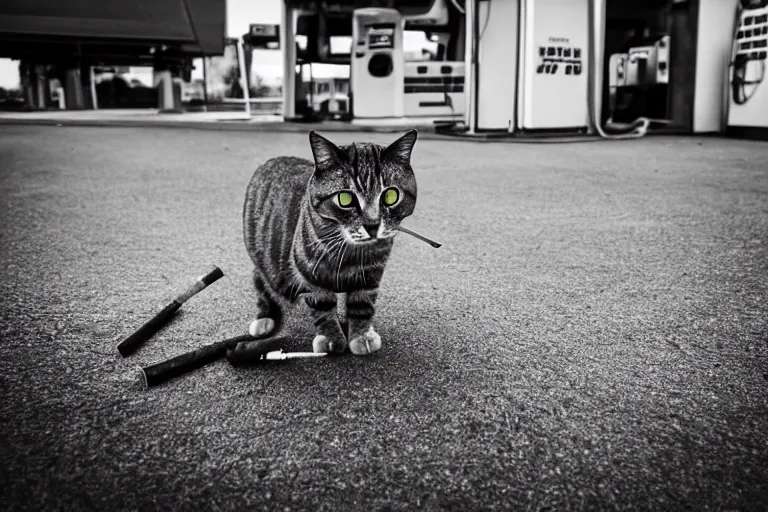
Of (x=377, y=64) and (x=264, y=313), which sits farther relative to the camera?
(x=377, y=64)

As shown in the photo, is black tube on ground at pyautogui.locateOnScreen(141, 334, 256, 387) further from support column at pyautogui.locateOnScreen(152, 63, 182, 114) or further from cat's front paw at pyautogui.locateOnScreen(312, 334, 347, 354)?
support column at pyautogui.locateOnScreen(152, 63, 182, 114)

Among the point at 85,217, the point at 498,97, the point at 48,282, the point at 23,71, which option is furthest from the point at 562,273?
the point at 23,71

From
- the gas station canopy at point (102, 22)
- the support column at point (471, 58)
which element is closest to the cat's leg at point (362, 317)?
the support column at point (471, 58)

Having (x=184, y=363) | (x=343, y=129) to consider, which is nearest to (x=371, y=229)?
(x=184, y=363)

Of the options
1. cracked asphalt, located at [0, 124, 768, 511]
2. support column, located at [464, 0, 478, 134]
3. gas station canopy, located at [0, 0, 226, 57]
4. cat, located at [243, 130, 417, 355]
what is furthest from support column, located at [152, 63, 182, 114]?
cat, located at [243, 130, 417, 355]

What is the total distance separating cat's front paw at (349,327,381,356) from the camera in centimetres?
85

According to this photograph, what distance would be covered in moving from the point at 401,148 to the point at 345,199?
0.12m

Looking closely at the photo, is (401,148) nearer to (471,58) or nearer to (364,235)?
(364,235)

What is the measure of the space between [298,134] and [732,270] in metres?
4.31

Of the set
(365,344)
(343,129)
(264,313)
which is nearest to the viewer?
(365,344)

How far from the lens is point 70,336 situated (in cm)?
90

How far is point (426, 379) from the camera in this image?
2.52 feet

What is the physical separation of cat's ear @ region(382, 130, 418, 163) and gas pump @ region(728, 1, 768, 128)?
500 centimetres

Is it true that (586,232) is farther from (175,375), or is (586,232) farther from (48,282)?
(48,282)
